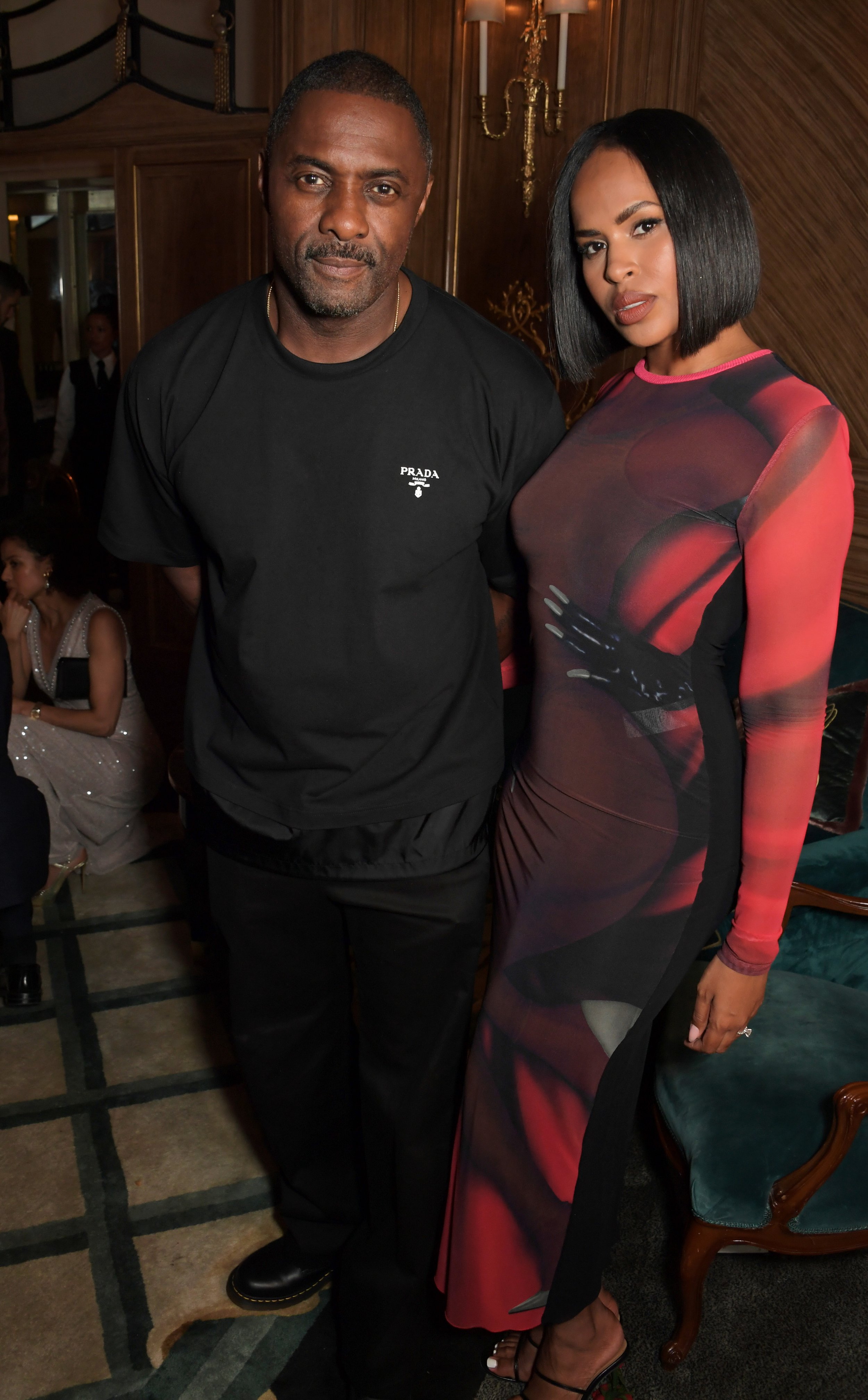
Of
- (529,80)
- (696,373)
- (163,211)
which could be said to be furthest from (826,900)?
(163,211)

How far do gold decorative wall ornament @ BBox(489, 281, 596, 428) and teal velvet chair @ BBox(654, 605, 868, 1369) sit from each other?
6.13ft

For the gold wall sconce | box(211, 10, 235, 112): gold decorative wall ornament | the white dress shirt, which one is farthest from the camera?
the white dress shirt

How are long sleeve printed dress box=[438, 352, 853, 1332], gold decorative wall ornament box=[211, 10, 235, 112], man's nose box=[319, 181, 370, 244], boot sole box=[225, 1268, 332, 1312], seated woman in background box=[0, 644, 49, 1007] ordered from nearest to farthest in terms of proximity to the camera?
long sleeve printed dress box=[438, 352, 853, 1332] < man's nose box=[319, 181, 370, 244] < boot sole box=[225, 1268, 332, 1312] < seated woman in background box=[0, 644, 49, 1007] < gold decorative wall ornament box=[211, 10, 235, 112]

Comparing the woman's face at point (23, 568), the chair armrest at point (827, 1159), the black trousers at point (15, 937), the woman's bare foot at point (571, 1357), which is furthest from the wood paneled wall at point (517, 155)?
the black trousers at point (15, 937)

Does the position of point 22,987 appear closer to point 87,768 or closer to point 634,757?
point 87,768

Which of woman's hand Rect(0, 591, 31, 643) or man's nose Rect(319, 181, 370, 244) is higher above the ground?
man's nose Rect(319, 181, 370, 244)

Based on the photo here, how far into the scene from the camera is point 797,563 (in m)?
1.22

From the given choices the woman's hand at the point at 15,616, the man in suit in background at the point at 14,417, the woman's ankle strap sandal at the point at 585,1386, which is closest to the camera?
the woman's ankle strap sandal at the point at 585,1386

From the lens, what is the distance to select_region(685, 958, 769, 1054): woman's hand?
1383 mm

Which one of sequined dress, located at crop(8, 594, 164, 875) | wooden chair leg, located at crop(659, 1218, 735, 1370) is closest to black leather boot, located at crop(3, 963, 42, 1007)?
sequined dress, located at crop(8, 594, 164, 875)

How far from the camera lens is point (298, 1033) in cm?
181

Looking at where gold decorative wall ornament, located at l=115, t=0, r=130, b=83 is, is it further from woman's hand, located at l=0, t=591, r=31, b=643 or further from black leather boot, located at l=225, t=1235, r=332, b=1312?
black leather boot, located at l=225, t=1235, r=332, b=1312

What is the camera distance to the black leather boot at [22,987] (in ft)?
9.37

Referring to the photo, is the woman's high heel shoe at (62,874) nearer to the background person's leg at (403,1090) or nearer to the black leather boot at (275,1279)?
the black leather boot at (275,1279)
